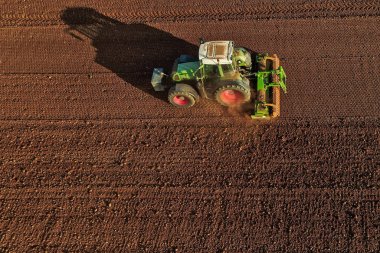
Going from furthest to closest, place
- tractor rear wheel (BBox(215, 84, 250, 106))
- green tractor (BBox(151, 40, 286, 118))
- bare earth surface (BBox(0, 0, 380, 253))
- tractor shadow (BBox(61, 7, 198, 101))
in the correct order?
1. tractor shadow (BBox(61, 7, 198, 101))
2. tractor rear wheel (BBox(215, 84, 250, 106))
3. green tractor (BBox(151, 40, 286, 118))
4. bare earth surface (BBox(0, 0, 380, 253))

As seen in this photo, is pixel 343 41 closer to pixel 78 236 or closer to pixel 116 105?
pixel 116 105

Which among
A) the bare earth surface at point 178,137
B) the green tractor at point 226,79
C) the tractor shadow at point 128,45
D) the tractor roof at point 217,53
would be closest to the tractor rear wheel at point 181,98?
the green tractor at point 226,79

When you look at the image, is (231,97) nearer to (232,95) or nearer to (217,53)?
(232,95)

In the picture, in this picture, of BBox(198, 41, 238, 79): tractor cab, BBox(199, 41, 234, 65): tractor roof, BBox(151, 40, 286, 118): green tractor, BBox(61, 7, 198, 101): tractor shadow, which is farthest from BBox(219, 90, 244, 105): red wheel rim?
BBox(61, 7, 198, 101): tractor shadow

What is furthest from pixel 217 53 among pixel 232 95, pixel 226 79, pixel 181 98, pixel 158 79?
pixel 158 79

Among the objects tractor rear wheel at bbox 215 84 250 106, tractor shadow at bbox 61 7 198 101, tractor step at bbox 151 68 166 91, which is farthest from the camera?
tractor shadow at bbox 61 7 198 101

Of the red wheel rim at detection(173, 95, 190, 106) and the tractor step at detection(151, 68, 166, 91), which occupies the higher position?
the tractor step at detection(151, 68, 166, 91)

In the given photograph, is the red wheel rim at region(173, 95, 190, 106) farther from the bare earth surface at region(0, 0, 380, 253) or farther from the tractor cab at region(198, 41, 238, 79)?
the tractor cab at region(198, 41, 238, 79)
